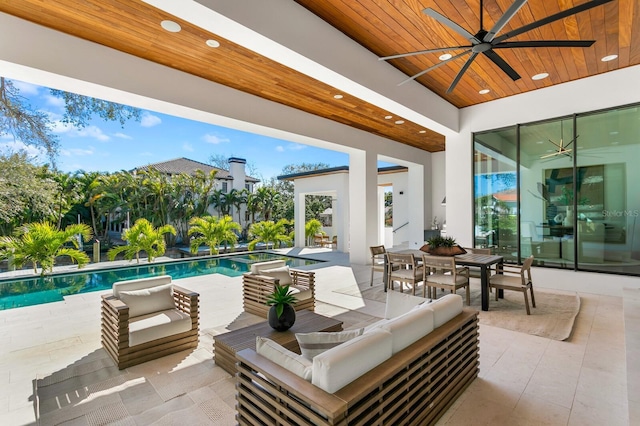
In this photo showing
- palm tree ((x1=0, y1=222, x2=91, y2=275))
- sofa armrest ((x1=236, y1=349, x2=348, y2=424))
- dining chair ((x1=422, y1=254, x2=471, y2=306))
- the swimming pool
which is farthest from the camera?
palm tree ((x1=0, y1=222, x2=91, y2=275))

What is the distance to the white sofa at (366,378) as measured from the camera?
5.10ft

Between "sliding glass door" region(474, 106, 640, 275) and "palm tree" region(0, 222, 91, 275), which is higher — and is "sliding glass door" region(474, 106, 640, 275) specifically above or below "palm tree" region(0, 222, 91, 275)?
above

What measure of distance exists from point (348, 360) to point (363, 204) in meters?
7.60

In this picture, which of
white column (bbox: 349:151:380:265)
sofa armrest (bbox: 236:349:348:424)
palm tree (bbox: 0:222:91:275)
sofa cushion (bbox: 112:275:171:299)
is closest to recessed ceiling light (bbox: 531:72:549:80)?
white column (bbox: 349:151:380:265)

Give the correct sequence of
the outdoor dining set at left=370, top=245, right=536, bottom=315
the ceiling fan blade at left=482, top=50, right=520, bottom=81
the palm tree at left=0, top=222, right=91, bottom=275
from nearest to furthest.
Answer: the ceiling fan blade at left=482, top=50, right=520, bottom=81 < the outdoor dining set at left=370, top=245, right=536, bottom=315 < the palm tree at left=0, top=222, right=91, bottom=275

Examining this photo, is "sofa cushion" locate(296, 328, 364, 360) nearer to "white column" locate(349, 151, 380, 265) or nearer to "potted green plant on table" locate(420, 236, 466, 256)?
"potted green plant on table" locate(420, 236, 466, 256)

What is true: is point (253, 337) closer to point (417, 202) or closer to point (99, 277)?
point (99, 277)

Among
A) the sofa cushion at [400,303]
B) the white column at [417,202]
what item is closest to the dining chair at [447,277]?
the sofa cushion at [400,303]

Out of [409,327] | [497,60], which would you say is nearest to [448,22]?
[497,60]

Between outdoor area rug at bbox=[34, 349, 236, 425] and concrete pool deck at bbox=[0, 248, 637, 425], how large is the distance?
0.5 inches

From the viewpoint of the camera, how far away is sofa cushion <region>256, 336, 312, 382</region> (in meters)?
1.71

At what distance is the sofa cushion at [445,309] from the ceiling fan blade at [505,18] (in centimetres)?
240

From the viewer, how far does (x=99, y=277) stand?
800 cm

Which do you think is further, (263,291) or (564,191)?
(564,191)
